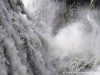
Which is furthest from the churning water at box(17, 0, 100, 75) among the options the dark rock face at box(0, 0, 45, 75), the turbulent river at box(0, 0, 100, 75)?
the dark rock face at box(0, 0, 45, 75)

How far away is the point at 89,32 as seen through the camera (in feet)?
51.8

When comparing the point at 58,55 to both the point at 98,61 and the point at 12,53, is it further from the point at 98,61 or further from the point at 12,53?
the point at 12,53

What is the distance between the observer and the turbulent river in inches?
397

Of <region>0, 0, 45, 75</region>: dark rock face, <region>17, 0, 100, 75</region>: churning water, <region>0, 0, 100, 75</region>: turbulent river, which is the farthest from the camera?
<region>17, 0, 100, 75</region>: churning water

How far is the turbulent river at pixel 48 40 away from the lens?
1009cm

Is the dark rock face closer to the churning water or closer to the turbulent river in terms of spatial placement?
the turbulent river

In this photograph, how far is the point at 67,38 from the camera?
16.5m

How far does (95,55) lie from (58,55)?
2.09 metres

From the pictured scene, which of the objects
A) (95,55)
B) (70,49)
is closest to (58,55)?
(70,49)

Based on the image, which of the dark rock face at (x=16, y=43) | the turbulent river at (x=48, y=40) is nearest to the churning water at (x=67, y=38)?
the turbulent river at (x=48, y=40)

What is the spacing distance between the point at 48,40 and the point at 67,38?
2075 millimetres

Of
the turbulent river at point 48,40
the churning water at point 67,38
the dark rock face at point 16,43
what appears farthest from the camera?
the churning water at point 67,38

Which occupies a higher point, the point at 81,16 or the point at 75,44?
the point at 81,16

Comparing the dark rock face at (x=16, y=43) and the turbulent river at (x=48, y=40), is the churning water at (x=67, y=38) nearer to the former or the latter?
the turbulent river at (x=48, y=40)
